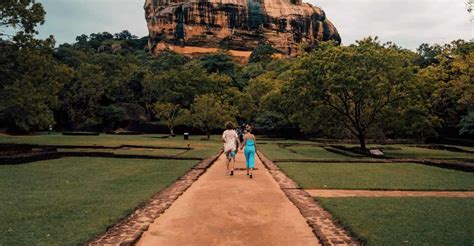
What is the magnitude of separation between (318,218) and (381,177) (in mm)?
7246

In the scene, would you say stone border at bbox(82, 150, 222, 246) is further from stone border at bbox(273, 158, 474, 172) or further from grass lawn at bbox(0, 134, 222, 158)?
grass lawn at bbox(0, 134, 222, 158)

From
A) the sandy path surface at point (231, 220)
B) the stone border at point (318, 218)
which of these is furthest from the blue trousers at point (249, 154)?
the sandy path surface at point (231, 220)

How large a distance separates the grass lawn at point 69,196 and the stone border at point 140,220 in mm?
183

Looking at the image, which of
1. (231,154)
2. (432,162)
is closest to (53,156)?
(231,154)

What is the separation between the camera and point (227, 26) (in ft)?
342

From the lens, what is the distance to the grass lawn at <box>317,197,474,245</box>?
5.87 m

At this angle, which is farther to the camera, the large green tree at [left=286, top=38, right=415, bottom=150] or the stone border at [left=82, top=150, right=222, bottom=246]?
the large green tree at [left=286, top=38, right=415, bottom=150]

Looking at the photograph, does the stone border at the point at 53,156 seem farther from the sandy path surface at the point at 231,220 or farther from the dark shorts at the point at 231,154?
the sandy path surface at the point at 231,220

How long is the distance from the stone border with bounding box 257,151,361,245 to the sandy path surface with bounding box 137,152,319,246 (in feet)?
0.43

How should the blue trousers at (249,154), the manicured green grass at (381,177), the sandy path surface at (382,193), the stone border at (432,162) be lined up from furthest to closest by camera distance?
the stone border at (432,162)
the blue trousers at (249,154)
the manicured green grass at (381,177)
the sandy path surface at (382,193)

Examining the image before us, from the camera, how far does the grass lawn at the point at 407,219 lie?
5.87m

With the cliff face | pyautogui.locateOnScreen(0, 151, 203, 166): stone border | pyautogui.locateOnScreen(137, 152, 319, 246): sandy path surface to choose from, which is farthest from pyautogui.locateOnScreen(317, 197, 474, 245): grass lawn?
the cliff face

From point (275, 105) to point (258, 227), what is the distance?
41.1 meters

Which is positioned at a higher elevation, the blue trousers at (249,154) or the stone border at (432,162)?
the blue trousers at (249,154)
